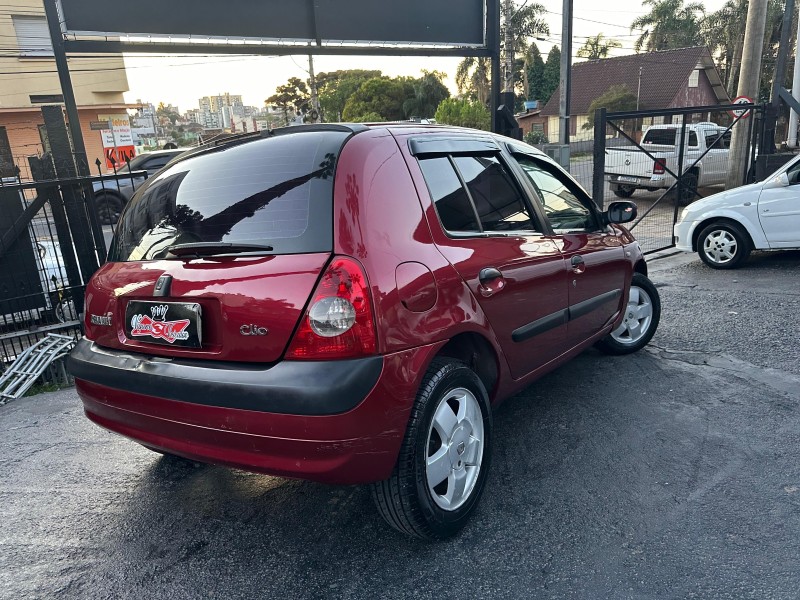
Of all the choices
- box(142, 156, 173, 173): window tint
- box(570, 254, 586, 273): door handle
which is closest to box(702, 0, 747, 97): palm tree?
box(142, 156, 173, 173): window tint

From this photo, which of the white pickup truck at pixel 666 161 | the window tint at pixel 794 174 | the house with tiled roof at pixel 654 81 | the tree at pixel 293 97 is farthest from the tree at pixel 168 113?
the window tint at pixel 794 174

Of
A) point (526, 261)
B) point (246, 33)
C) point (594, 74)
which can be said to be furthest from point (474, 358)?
point (594, 74)

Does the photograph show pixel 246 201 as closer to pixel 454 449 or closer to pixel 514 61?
pixel 454 449

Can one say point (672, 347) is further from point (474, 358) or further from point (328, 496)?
point (328, 496)

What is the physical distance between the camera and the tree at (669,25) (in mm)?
50656

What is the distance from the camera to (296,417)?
87.7 inches

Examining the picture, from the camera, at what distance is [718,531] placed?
2670 mm

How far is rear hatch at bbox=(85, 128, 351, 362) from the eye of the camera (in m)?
2.33

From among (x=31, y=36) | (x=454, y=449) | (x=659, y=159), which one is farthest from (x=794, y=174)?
(x=31, y=36)

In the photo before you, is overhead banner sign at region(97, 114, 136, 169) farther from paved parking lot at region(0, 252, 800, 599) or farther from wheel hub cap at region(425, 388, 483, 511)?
wheel hub cap at region(425, 388, 483, 511)

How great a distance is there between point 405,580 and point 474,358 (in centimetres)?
105

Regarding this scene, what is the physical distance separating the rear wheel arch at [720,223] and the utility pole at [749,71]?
6715mm

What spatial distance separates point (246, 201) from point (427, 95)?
53.2 meters

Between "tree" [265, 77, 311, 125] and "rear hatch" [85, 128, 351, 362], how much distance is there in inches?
2128
